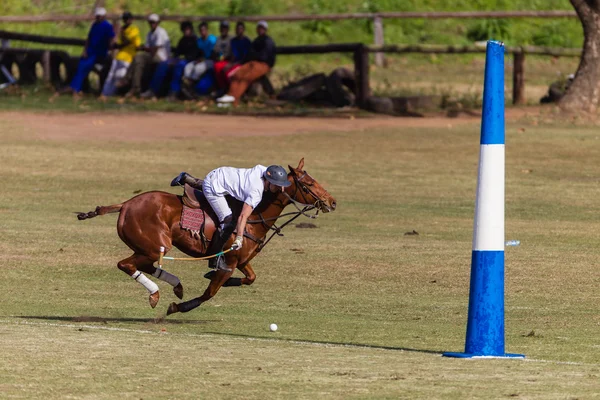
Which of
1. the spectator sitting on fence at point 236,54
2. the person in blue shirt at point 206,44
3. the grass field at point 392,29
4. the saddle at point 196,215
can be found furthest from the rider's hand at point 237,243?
the grass field at point 392,29

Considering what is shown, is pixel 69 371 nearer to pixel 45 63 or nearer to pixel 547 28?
pixel 45 63

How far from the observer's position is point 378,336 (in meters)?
11.3

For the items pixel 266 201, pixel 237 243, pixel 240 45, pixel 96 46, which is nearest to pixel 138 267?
pixel 237 243

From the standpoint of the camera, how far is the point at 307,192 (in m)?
12.6

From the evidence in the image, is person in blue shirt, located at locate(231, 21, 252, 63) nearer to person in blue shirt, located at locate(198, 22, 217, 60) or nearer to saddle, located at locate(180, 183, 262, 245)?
person in blue shirt, located at locate(198, 22, 217, 60)

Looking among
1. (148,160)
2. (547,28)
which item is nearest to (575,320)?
(148,160)

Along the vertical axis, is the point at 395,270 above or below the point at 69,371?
below

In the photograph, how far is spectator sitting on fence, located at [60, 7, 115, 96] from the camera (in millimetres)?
33812

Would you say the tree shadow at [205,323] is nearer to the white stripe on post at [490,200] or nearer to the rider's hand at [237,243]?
the rider's hand at [237,243]

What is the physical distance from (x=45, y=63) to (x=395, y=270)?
22357 millimetres

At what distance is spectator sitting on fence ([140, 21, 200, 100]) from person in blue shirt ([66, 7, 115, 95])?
1.60 m

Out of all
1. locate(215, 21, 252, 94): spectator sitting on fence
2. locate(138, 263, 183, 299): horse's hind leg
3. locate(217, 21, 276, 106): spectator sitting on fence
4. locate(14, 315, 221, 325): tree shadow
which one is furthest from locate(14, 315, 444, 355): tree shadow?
locate(215, 21, 252, 94): spectator sitting on fence

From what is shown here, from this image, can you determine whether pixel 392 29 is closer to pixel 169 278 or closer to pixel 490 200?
pixel 169 278

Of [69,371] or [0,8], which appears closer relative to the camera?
[69,371]
